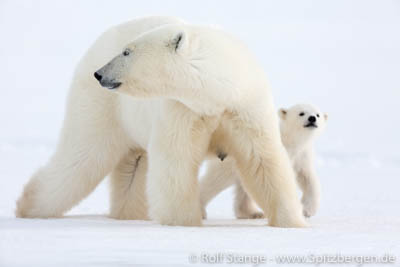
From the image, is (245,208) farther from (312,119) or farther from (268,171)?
(268,171)

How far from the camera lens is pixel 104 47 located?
5543 mm

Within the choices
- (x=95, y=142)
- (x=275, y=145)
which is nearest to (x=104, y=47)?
(x=95, y=142)

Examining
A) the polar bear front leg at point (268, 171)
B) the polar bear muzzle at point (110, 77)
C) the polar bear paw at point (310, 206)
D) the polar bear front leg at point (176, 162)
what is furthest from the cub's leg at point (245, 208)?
the polar bear muzzle at point (110, 77)

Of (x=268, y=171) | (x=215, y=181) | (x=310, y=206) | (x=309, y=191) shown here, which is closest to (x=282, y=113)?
(x=309, y=191)

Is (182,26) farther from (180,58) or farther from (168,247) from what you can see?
(168,247)

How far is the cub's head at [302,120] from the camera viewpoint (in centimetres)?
745

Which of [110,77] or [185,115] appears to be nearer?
[110,77]

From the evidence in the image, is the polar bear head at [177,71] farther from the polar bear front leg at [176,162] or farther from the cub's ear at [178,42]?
the polar bear front leg at [176,162]

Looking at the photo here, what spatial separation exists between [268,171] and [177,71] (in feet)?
3.09

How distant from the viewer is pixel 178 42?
427 cm

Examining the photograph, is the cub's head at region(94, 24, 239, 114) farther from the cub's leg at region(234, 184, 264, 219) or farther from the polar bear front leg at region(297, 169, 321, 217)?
the polar bear front leg at region(297, 169, 321, 217)

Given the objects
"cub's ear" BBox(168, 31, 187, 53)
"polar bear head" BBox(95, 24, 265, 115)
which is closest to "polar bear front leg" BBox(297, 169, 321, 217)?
"polar bear head" BBox(95, 24, 265, 115)

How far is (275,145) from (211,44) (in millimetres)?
798

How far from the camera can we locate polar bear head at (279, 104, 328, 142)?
24.4 ft
